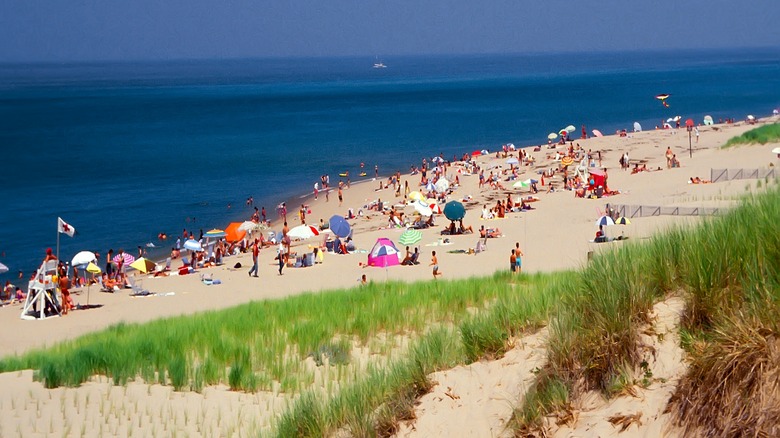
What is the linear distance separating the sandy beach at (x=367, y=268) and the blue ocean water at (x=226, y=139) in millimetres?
6309

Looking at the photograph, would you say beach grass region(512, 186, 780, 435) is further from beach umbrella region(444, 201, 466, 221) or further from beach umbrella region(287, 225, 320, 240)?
beach umbrella region(444, 201, 466, 221)

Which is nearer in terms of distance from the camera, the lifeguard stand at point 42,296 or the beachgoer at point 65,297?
the lifeguard stand at point 42,296

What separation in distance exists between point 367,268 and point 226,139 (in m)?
54.6

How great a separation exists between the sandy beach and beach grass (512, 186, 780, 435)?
0.38 metres

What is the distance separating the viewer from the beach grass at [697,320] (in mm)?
Result: 5391

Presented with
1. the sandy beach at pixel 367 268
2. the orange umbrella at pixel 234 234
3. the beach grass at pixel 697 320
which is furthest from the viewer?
the orange umbrella at pixel 234 234

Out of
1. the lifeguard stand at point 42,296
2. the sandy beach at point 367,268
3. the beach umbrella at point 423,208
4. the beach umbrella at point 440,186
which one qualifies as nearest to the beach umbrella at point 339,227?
the sandy beach at point 367,268

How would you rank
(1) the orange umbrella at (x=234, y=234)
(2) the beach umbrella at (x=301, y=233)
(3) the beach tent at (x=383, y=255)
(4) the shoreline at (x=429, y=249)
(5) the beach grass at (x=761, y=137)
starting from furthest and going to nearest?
(5) the beach grass at (x=761, y=137) → (1) the orange umbrella at (x=234, y=234) → (2) the beach umbrella at (x=301, y=233) → (3) the beach tent at (x=383, y=255) → (4) the shoreline at (x=429, y=249)

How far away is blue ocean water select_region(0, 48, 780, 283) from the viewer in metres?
42.9

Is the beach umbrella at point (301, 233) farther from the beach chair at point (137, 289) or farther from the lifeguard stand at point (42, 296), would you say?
the lifeguard stand at point (42, 296)

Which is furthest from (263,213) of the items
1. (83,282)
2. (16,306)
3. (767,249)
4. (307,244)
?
(767,249)

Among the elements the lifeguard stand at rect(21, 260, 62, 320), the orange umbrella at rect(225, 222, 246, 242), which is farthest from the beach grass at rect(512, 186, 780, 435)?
the orange umbrella at rect(225, 222, 246, 242)

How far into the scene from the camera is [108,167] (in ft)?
198

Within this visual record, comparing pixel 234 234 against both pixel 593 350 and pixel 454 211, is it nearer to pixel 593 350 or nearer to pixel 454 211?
pixel 454 211
